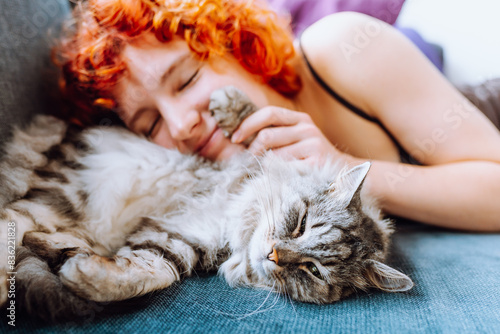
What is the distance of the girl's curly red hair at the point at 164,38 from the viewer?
114cm

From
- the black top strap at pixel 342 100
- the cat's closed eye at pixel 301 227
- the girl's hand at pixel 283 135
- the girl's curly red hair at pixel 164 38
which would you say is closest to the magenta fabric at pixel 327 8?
the girl's curly red hair at pixel 164 38

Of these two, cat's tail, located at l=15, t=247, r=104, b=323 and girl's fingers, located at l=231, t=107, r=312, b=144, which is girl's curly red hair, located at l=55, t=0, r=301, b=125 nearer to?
girl's fingers, located at l=231, t=107, r=312, b=144

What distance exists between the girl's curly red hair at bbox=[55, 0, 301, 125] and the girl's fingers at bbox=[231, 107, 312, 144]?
25cm

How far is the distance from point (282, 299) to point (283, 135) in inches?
19.1

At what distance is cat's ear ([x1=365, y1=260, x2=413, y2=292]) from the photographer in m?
0.87

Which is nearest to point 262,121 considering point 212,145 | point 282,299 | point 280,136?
point 280,136

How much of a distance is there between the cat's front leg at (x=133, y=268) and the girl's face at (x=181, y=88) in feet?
1.10

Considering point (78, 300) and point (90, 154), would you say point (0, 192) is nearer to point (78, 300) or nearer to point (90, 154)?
point (90, 154)

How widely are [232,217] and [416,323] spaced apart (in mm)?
562

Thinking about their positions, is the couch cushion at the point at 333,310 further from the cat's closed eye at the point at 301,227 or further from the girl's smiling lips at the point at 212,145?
the girl's smiling lips at the point at 212,145

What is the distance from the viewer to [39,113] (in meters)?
1.26

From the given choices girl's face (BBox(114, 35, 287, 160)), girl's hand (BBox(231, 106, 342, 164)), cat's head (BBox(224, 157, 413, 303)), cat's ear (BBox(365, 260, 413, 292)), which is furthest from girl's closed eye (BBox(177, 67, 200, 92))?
cat's ear (BBox(365, 260, 413, 292))

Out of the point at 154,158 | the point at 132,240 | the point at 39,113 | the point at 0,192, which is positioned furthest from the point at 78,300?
the point at 39,113

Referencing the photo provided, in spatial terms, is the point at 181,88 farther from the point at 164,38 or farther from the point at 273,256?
the point at 273,256
